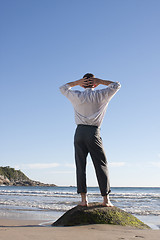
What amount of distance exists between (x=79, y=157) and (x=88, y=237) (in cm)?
163

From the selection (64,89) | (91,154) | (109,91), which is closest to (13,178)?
(64,89)

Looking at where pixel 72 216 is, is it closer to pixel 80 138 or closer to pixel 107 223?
pixel 107 223

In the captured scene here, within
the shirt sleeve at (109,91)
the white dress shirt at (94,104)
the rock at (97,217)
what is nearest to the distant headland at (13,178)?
the rock at (97,217)

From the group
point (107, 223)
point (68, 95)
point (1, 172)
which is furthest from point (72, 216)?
point (1, 172)

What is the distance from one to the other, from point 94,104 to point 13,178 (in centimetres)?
8221

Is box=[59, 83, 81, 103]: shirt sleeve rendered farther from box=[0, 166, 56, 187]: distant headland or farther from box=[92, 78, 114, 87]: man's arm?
box=[0, 166, 56, 187]: distant headland

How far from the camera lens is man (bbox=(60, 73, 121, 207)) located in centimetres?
416

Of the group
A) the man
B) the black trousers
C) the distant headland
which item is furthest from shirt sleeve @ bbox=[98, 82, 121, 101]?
the distant headland

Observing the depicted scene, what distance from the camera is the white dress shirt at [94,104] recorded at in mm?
4199

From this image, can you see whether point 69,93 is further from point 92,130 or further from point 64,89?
point 92,130

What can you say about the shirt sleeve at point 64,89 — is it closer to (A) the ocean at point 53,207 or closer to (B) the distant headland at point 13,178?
(A) the ocean at point 53,207

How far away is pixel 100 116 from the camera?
423 centimetres

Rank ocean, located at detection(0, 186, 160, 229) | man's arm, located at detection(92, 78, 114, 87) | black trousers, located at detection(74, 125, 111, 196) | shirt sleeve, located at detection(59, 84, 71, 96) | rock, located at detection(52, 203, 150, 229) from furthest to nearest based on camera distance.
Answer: ocean, located at detection(0, 186, 160, 229)
shirt sleeve, located at detection(59, 84, 71, 96)
man's arm, located at detection(92, 78, 114, 87)
black trousers, located at detection(74, 125, 111, 196)
rock, located at detection(52, 203, 150, 229)

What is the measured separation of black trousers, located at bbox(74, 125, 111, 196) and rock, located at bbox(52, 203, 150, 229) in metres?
0.27
